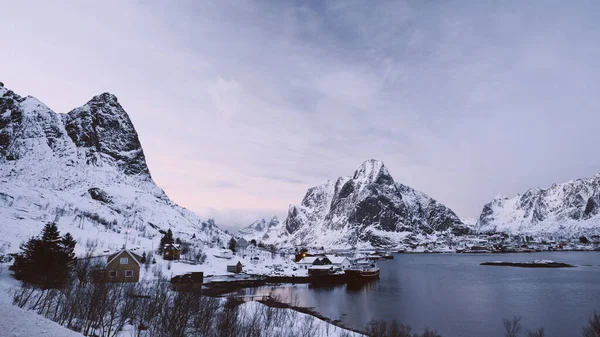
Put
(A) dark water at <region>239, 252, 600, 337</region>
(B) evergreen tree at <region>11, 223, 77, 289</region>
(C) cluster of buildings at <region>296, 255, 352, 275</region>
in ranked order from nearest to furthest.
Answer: (B) evergreen tree at <region>11, 223, 77, 289</region> < (A) dark water at <region>239, 252, 600, 337</region> < (C) cluster of buildings at <region>296, 255, 352, 275</region>

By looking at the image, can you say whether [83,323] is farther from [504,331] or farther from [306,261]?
[306,261]

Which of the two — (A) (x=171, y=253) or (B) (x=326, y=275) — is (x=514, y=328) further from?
(A) (x=171, y=253)

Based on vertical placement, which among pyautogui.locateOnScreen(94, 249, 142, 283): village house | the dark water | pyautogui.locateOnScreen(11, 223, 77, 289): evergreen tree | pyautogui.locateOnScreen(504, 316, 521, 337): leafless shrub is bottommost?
the dark water

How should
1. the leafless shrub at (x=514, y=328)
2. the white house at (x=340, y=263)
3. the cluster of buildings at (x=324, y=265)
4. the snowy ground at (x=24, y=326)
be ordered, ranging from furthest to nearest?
the white house at (x=340, y=263) < the cluster of buildings at (x=324, y=265) < the leafless shrub at (x=514, y=328) < the snowy ground at (x=24, y=326)

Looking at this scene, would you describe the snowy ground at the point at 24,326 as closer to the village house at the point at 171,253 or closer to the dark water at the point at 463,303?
the dark water at the point at 463,303

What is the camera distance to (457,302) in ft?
250

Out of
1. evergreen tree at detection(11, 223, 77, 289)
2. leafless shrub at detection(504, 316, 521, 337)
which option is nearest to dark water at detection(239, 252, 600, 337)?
leafless shrub at detection(504, 316, 521, 337)

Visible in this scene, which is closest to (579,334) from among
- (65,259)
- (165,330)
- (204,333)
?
(204,333)

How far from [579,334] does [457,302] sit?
28870mm

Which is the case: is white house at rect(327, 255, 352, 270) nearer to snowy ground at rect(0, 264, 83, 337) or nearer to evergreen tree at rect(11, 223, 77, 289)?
evergreen tree at rect(11, 223, 77, 289)

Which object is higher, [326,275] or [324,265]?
[324,265]

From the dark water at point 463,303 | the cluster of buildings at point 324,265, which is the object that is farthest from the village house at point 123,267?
the cluster of buildings at point 324,265

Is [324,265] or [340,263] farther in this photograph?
[340,263]

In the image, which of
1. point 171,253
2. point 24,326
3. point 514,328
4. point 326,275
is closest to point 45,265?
point 24,326
